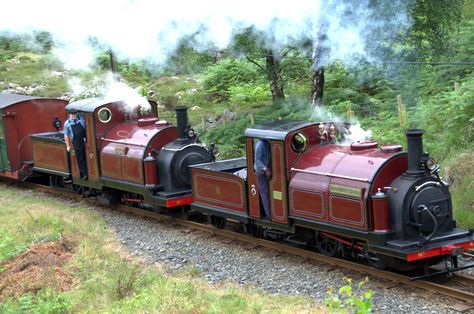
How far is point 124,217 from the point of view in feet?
46.0

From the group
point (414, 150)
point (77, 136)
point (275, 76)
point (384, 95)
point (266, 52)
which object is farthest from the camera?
point (275, 76)

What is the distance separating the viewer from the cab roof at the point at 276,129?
402 inches

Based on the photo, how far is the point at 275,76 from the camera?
1939 cm

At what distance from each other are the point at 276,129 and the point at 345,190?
170 centimetres

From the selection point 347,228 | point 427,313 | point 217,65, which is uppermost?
point 217,65

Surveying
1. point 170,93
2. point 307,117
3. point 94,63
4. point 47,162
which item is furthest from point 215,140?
point 94,63

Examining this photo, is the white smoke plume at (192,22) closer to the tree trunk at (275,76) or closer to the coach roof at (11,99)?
the coach roof at (11,99)

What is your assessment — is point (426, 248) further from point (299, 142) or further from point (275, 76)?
point (275, 76)

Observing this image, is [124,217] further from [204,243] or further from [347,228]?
[347,228]

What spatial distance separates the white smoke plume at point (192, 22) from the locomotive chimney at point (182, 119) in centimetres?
230

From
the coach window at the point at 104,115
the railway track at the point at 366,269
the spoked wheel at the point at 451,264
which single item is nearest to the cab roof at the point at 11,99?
the coach window at the point at 104,115

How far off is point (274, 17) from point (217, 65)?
11.3 m

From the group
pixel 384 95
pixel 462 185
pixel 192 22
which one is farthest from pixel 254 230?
pixel 384 95

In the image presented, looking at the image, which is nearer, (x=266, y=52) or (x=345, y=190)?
(x=345, y=190)
